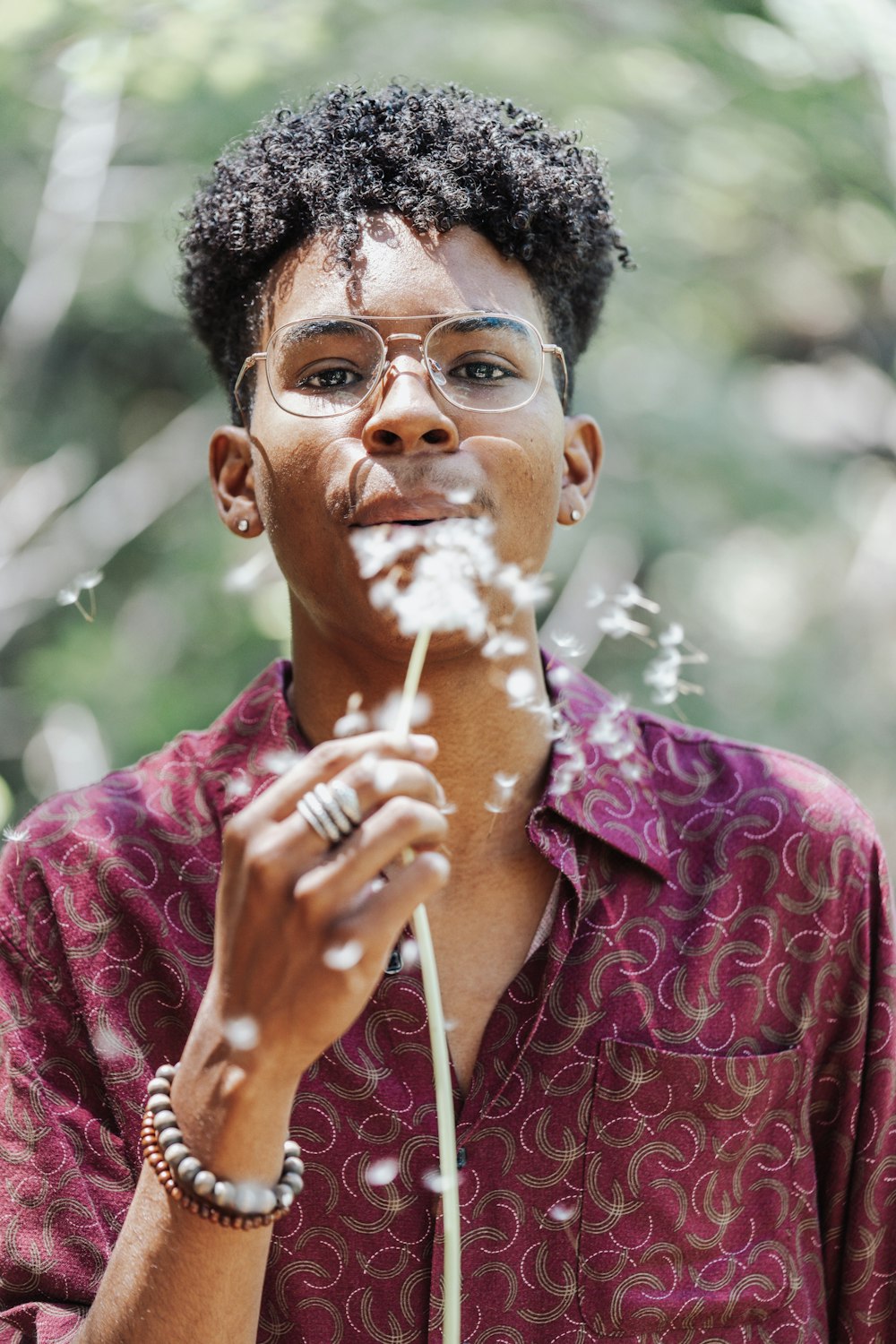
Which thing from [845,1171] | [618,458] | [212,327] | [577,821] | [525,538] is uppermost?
[618,458]

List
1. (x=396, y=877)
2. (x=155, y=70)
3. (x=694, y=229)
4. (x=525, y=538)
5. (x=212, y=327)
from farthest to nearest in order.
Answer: (x=694, y=229) → (x=155, y=70) → (x=212, y=327) → (x=525, y=538) → (x=396, y=877)

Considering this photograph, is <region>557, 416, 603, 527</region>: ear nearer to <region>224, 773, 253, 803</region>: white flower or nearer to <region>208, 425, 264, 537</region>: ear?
<region>208, 425, 264, 537</region>: ear

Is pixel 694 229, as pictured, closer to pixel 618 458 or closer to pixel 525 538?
pixel 618 458

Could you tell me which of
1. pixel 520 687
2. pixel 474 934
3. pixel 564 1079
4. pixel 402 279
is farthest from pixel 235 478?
pixel 564 1079

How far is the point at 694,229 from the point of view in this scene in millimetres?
4938

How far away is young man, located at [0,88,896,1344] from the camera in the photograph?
1803 mm

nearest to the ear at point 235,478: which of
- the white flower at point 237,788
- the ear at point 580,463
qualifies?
the white flower at point 237,788

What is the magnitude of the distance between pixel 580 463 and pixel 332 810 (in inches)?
47.1

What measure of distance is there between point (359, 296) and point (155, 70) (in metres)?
2.39

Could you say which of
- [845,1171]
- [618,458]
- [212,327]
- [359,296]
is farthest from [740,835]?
[618,458]

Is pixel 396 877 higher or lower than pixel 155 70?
lower

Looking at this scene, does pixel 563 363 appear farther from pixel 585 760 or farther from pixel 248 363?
pixel 585 760

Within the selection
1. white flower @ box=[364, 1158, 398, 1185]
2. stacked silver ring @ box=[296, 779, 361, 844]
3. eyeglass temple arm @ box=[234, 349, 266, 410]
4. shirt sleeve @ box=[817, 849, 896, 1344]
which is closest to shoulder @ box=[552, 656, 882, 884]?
shirt sleeve @ box=[817, 849, 896, 1344]

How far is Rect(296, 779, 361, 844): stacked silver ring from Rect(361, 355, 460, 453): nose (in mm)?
685
